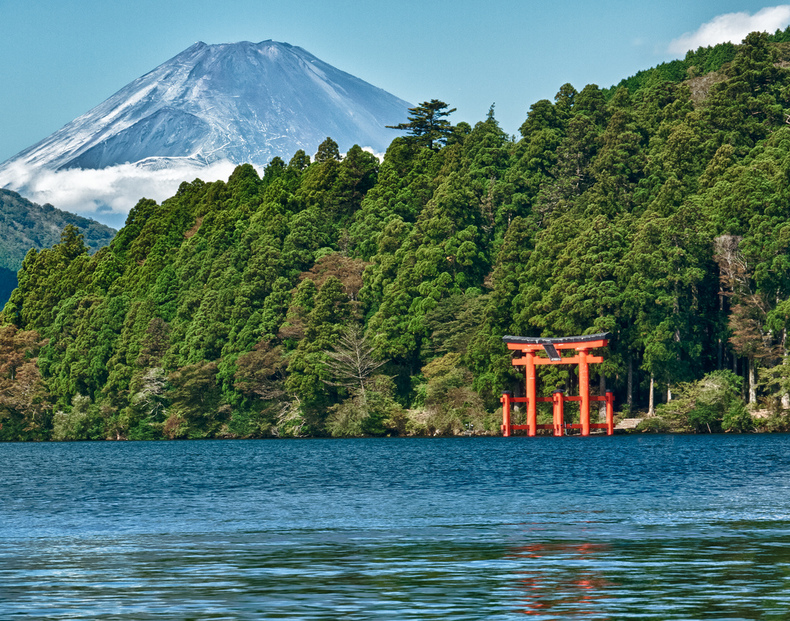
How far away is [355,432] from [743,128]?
40.2 meters

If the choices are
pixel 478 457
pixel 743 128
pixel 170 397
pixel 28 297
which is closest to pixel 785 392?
pixel 478 457

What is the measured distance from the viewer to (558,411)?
254 ft

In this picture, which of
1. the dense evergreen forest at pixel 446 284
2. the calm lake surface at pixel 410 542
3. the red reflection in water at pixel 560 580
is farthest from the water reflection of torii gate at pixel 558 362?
the red reflection in water at pixel 560 580

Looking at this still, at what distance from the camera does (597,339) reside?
74.9 metres

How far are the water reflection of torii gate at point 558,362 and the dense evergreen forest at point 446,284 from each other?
106 inches

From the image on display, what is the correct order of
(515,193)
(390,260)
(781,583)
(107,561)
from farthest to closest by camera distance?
(515,193), (390,260), (107,561), (781,583)

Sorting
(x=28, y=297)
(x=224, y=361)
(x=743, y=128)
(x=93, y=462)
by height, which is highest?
(x=743, y=128)

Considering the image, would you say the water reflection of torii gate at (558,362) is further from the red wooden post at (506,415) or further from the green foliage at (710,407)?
the green foliage at (710,407)

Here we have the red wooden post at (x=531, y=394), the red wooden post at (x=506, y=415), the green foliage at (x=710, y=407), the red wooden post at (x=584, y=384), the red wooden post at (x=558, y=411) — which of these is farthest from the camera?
the red wooden post at (x=506, y=415)

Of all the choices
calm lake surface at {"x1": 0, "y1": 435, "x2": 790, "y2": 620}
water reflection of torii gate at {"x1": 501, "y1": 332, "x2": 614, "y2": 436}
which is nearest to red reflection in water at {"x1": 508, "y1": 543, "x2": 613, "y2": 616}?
calm lake surface at {"x1": 0, "y1": 435, "x2": 790, "y2": 620}

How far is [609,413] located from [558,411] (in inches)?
130

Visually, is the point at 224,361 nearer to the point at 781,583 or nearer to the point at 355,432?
the point at 355,432

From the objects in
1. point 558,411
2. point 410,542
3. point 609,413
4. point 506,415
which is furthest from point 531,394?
point 410,542

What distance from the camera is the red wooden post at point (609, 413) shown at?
75312mm
